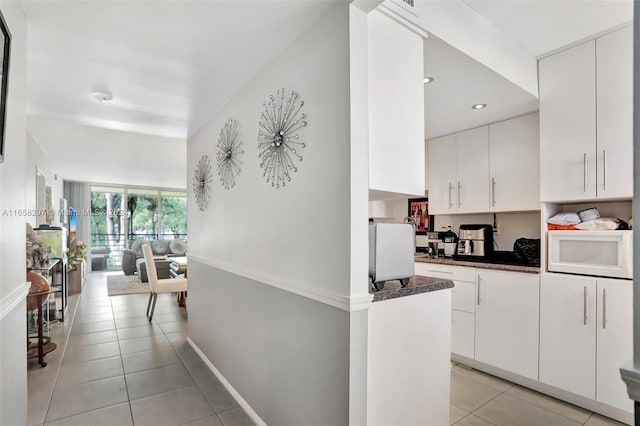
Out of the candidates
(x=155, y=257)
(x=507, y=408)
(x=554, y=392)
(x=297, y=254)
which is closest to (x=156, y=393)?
(x=297, y=254)

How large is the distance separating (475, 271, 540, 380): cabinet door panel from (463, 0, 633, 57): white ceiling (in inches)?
66.8

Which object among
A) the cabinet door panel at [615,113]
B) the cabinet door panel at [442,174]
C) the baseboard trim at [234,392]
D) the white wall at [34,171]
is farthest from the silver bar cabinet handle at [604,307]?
the white wall at [34,171]

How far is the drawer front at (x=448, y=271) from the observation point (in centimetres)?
294

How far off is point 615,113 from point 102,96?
366cm

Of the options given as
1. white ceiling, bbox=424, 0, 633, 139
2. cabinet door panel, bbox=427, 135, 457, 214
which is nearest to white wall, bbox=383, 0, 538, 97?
white ceiling, bbox=424, 0, 633, 139

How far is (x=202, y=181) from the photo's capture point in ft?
10.8

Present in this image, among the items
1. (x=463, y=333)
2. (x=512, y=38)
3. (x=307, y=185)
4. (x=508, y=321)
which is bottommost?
(x=463, y=333)

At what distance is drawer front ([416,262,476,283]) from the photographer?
2945 mm

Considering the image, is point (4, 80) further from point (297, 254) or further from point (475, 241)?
point (475, 241)

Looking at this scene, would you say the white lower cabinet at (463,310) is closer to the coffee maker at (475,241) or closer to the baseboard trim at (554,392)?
the baseboard trim at (554,392)

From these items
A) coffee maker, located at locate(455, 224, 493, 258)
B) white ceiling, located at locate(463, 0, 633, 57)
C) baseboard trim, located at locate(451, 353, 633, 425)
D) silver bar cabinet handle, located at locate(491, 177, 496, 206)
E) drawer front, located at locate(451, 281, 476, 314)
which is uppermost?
white ceiling, located at locate(463, 0, 633, 57)

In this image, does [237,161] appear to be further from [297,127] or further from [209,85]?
[297,127]

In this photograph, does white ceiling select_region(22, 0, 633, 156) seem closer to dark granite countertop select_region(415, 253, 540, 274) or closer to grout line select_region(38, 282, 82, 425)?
dark granite countertop select_region(415, 253, 540, 274)

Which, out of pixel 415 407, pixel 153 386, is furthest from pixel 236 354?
pixel 415 407
